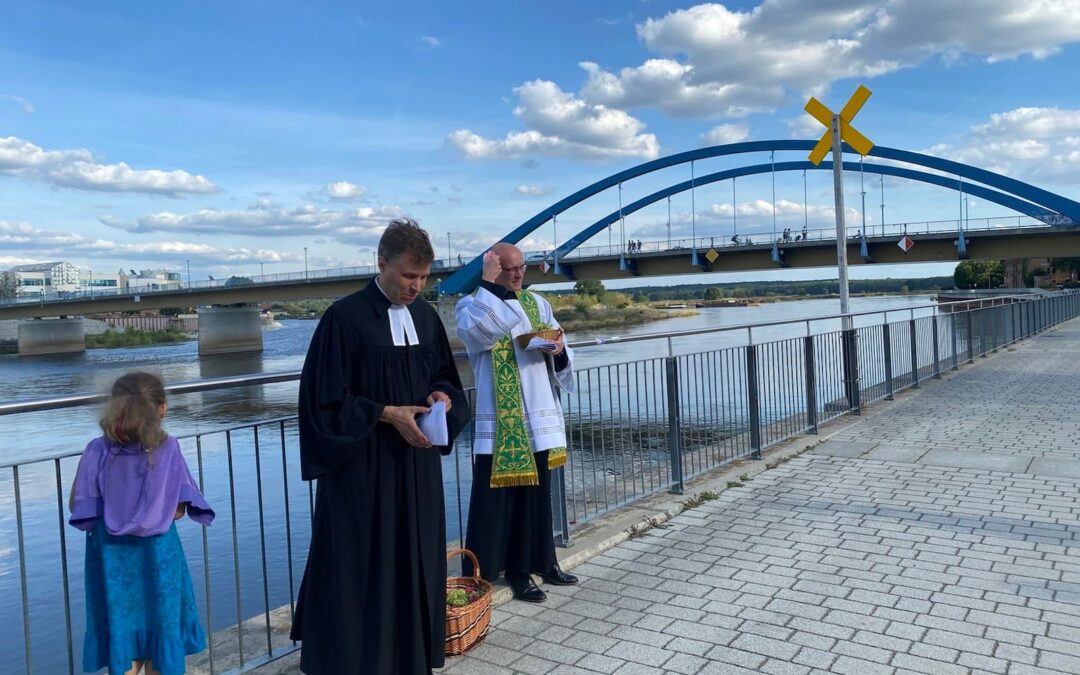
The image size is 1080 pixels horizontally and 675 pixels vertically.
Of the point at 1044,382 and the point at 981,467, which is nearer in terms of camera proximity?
the point at 981,467

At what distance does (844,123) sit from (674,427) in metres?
6.28

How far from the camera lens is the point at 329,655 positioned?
2.83 metres

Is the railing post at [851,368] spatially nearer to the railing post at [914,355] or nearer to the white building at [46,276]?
the railing post at [914,355]

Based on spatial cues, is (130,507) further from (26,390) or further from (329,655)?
(26,390)

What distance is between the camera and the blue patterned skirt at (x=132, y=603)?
8.55ft

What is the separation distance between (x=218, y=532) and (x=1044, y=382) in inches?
455

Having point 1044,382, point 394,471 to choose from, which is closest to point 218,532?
point 394,471

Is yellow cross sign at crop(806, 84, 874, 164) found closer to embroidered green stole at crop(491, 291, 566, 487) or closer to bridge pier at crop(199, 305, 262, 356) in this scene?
embroidered green stole at crop(491, 291, 566, 487)

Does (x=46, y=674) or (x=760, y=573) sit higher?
(x=760, y=573)

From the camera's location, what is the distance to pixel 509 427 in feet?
12.5

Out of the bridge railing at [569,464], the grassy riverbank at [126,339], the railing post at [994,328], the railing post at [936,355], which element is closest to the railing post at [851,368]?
the bridge railing at [569,464]

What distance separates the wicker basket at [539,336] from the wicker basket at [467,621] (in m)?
1.08

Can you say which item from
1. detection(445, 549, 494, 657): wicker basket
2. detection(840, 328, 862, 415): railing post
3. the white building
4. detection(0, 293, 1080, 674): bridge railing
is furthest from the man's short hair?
the white building

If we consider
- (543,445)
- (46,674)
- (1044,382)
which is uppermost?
(543,445)
